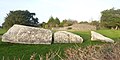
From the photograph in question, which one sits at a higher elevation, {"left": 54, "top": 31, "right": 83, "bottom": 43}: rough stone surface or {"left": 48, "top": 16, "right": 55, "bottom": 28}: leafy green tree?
{"left": 48, "top": 16, "right": 55, "bottom": 28}: leafy green tree

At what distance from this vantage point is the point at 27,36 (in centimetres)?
1499

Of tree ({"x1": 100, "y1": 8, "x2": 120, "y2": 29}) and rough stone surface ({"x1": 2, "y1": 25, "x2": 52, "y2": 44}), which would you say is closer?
rough stone surface ({"x1": 2, "y1": 25, "x2": 52, "y2": 44})

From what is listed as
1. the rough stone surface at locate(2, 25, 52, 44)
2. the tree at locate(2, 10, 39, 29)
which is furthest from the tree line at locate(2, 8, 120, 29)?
the rough stone surface at locate(2, 25, 52, 44)

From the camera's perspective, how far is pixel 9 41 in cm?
1466

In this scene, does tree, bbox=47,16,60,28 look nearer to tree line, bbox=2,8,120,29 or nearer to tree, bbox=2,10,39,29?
tree line, bbox=2,8,120,29

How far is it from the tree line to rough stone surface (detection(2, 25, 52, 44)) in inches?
607

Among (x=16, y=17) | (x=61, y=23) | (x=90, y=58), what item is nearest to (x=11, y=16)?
(x=16, y=17)

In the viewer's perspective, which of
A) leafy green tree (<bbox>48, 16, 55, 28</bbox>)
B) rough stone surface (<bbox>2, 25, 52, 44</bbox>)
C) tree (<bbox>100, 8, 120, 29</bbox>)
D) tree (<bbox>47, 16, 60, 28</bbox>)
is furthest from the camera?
tree (<bbox>100, 8, 120, 29</bbox>)

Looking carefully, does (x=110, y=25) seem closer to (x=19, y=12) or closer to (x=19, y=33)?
(x=19, y=12)

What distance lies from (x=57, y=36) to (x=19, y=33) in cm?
217

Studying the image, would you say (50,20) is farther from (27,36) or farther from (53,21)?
(27,36)

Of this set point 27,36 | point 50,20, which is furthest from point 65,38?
point 50,20

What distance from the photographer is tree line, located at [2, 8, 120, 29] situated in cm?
3120

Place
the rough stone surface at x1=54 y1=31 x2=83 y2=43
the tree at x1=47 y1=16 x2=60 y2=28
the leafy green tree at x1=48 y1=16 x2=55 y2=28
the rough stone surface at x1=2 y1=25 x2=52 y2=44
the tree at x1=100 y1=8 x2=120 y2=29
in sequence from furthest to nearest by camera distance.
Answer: the tree at x1=100 y1=8 x2=120 y2=29
the tree at x1=47 y1=16 x2=60 y2=28
the leafy green tree at x1=48 y1=16 x2=55 y2=28
the rough stone surface at x1=54 y1=31 x2=83 y2=43
the rough stone surface at x1=2 y1=25 x2=52 y2=44
